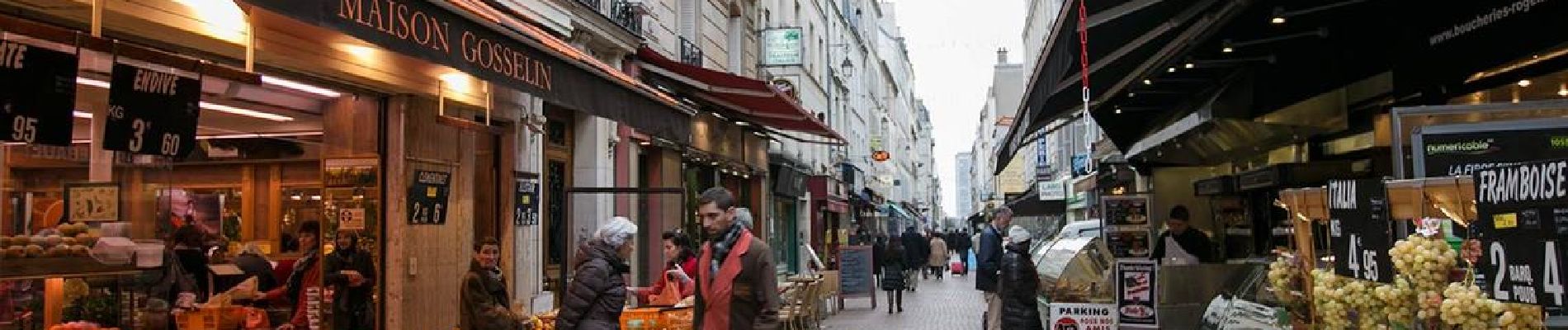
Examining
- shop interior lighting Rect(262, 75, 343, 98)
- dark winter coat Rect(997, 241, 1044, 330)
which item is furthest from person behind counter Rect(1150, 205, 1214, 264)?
shop interior lighting Rect(262, 75, 343, 98)

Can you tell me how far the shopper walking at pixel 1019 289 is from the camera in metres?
9.98

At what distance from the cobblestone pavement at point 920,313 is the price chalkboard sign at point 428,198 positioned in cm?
803

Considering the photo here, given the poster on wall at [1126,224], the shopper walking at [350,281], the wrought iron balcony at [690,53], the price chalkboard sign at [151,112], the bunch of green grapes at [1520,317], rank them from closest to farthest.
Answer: the bunch of green grapes at [1520,317]
the price chalkboard sign at [151,112]
the shopper walking at [350,281]
the poster on wall at [1126,224]
the wrought iron balcony at [690,53]

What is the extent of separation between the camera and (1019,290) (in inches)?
396

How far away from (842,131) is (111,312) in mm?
31858

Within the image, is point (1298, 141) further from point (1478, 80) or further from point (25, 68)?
point (25, 68)

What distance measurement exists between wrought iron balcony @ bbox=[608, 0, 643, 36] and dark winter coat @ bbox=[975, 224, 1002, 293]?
5.20 metres

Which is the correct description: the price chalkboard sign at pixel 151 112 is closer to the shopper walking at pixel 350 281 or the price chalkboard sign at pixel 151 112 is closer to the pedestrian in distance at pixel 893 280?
the shopper walking at pixel 350 281

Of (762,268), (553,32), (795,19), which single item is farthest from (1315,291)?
(795,19)

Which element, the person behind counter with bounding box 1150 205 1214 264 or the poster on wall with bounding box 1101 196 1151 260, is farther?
the poster on wall with bounding box 1101 196 1151 260

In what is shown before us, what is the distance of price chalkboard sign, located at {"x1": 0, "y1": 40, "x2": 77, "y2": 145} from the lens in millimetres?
4281

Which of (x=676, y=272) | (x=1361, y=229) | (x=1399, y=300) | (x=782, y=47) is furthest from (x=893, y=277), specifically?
(x=1399, y=300)

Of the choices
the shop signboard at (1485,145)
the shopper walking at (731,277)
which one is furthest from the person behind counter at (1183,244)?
the shop signboard at (1485,145)

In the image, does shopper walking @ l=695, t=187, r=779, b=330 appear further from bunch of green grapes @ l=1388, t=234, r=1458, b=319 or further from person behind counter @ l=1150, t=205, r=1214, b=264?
person behind counter @ l=1150, t=205, r=1214, b=264
